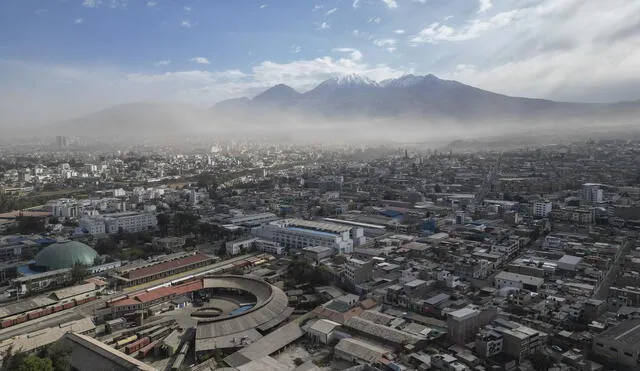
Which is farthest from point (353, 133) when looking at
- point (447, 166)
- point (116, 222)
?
point (116, 222)

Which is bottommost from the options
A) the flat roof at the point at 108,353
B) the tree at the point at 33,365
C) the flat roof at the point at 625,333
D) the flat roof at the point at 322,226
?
the flat roof at the point at 625,333

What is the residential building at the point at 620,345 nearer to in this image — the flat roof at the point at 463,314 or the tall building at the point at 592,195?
the flat roof at the point at 463,314

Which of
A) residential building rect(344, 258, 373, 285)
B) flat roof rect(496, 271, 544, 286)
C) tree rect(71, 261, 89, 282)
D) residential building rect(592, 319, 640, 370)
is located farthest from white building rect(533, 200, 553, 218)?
tree rect(71, 261, 89, 282)

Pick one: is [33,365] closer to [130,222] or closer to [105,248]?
[105,248]

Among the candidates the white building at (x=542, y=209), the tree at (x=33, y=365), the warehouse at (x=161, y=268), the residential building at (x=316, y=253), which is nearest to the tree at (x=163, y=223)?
the warehouse at (x=161, y=268)

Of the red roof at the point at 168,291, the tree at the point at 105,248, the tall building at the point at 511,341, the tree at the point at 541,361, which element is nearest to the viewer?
the tree at the point at 541,361

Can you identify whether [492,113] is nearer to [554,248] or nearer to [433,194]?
[433,194]
